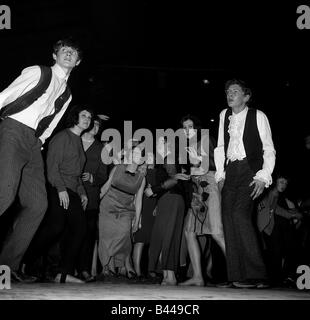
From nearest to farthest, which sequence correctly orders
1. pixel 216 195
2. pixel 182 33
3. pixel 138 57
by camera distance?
pixel 216 195 → pixel 182 33 → pixel 138 57

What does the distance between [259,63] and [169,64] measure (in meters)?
1.59

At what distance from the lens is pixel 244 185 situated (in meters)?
3.74

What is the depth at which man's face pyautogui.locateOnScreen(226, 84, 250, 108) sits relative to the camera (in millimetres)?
3967

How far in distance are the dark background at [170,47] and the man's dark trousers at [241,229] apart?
2622 millimetres

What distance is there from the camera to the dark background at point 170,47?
6.13 meters

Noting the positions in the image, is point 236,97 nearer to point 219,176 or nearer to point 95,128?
point 219,176

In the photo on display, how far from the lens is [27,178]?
10.5ft

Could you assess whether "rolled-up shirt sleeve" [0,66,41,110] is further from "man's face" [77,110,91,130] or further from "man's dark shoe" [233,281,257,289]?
"man's dark shoe" [233,281,257,289]

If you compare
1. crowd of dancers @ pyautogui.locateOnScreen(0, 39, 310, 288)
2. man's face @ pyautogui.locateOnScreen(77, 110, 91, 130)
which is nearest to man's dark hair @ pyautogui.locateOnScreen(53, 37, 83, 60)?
crowd of dancers @ pyautogui.locateOnScreen(0, 39, 310, 288)

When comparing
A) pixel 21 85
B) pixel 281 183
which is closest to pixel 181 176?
pixel 21 85

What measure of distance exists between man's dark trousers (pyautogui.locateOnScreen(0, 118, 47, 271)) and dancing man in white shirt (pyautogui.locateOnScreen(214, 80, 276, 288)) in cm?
149

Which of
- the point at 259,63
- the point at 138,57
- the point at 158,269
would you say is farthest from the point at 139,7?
the point at 158,269

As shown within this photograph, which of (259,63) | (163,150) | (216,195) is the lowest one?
(216,195)
